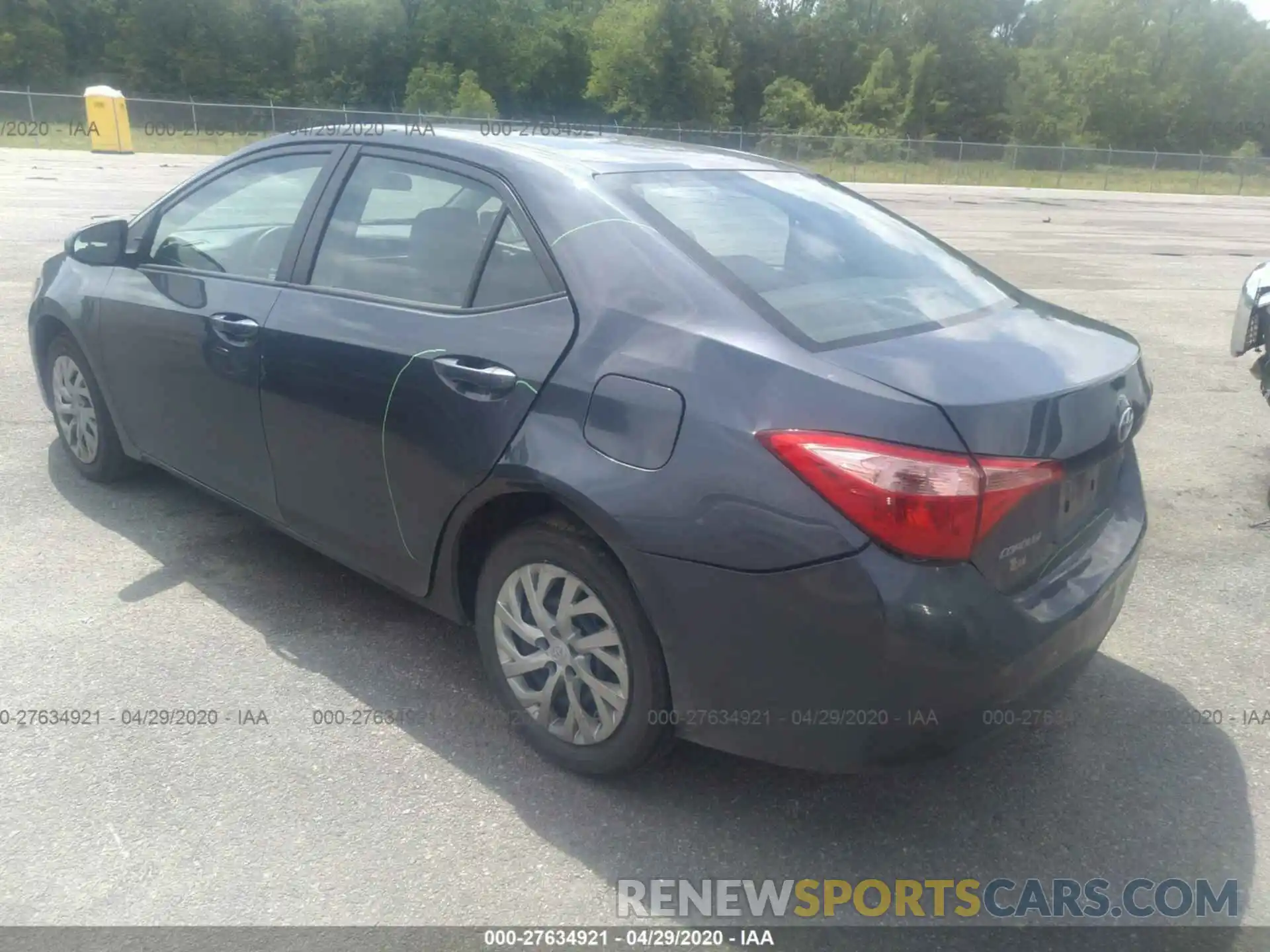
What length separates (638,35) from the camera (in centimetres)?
6200

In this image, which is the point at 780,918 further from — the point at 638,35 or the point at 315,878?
the point at 638,35

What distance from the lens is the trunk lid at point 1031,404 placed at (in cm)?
242

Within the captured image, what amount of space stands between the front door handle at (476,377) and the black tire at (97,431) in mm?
2361

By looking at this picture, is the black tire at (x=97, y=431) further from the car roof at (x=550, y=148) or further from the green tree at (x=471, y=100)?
the green tree at (x=471, y=100)

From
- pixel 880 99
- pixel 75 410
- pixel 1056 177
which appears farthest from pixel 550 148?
pixel 880 99

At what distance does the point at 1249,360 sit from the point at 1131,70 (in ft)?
224

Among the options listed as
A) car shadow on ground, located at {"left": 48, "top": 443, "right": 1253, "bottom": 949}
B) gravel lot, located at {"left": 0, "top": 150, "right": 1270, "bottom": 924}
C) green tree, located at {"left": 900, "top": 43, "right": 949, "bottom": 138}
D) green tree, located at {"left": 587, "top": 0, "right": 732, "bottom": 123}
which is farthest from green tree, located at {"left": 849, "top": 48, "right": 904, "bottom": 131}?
car shadow on ground, located at {"left": 48, "top": 443, "right": 1253, "bottom": 949}

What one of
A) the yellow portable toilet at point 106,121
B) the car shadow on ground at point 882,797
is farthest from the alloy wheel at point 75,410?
the yellow portable toilet at point 106,121

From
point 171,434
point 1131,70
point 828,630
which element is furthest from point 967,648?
point 1131,70

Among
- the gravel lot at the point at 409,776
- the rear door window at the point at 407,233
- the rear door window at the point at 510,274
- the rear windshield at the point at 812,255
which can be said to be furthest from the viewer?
the rear door window at the point at 407,233

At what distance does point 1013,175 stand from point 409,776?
142 ft

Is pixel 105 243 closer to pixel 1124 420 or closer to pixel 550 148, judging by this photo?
pixel 550 148

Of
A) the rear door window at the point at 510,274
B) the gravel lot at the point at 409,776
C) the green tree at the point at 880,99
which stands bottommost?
the gravel lot at the point at 409,776

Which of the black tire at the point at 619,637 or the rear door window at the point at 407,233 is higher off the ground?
the rear door window at the point at 407,233
